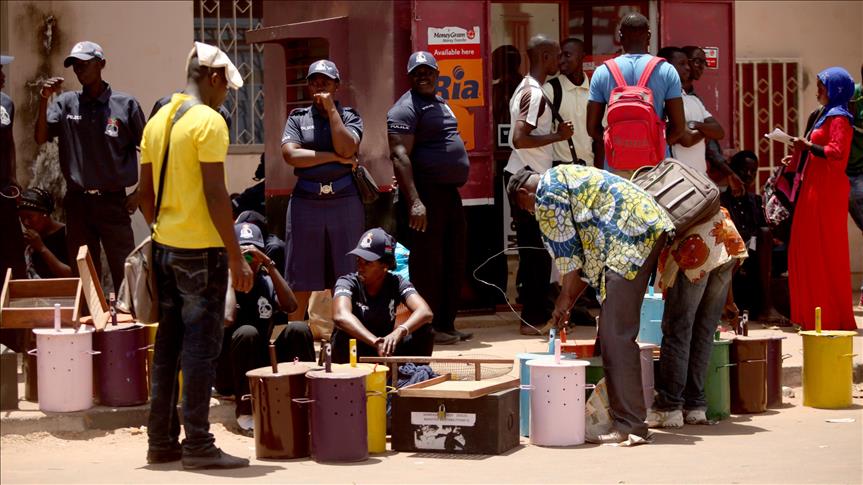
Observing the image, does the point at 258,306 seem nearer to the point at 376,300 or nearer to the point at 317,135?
the point at 376,300

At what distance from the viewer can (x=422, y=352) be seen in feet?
28.3

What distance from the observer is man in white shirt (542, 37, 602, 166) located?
11414 millimetres

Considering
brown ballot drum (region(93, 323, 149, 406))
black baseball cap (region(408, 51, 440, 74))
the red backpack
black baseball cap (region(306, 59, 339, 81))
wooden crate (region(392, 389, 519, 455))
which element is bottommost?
wooden crate (region(392, 389, 519, 455))

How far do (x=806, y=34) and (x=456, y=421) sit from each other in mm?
9031

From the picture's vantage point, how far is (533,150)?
11.1 m

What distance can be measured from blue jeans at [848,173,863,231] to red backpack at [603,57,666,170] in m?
2.73

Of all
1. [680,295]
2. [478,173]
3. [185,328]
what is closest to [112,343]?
[185,328]

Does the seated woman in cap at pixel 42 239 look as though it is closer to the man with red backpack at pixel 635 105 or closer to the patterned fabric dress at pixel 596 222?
the man with red backpack at pixel 635 105

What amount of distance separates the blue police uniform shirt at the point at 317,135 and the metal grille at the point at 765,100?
650cm

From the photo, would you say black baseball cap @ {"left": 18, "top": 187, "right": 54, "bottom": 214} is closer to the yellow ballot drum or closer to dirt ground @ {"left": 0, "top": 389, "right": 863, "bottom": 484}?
dirt ground @ {"left": 0, "top": 389, "right": 863, "bottom": 484}

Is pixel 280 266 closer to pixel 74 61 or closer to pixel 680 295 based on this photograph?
pixel 74 61

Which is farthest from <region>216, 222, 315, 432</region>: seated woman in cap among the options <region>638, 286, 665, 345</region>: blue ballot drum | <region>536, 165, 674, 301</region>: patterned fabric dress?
<region>638, 286, 665, 345</region>: blue ballot drum

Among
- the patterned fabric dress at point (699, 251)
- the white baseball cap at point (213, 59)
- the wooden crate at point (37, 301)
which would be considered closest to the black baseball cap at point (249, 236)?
the wooden crate at point (37, 301)

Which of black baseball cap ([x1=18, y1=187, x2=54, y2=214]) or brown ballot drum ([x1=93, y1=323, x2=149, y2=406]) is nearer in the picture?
brown ballot drum ([x1=93, y1=323, x2=149, y2=406])
